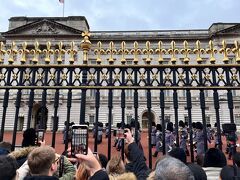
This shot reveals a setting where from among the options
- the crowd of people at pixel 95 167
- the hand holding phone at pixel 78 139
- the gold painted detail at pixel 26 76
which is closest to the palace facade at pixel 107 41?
the gold painted detail at pixel 26 76

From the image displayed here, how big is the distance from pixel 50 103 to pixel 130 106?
999 cm

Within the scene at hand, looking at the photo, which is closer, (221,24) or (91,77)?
(91,77)

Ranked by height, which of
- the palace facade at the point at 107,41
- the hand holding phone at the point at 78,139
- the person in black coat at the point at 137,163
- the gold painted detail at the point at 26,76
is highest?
the palace facade at the point at 107,41

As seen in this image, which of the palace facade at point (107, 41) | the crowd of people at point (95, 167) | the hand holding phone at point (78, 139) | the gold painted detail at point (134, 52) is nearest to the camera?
the crowd of people at point (95, 167)

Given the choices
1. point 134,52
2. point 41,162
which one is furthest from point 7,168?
point 134,52

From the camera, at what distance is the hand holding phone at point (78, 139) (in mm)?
3041

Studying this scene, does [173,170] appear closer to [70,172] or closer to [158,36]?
[70,172]

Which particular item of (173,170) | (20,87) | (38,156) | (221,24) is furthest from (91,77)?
(221,24)

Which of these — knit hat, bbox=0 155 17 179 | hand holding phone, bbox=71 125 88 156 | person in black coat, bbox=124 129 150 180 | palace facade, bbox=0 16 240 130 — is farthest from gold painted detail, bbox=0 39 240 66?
palace facade, bbox=0 16 240 130

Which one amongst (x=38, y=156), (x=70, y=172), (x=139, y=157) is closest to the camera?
(x=38, y=156)

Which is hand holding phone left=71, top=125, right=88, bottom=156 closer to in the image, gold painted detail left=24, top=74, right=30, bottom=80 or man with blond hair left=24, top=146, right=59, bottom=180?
man with blond hair left=24, top=146, right=59, bottom=180

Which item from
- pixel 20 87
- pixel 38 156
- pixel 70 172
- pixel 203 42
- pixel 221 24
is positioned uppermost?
pixel 221 24

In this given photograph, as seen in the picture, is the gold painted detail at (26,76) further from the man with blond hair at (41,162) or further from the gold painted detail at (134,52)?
the man with blond hair at (41,162)

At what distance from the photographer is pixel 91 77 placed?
5145mm
